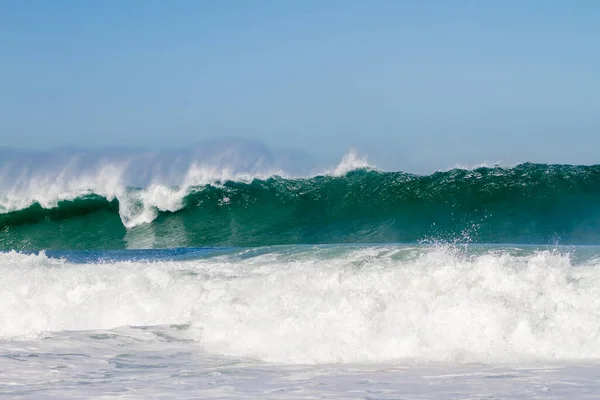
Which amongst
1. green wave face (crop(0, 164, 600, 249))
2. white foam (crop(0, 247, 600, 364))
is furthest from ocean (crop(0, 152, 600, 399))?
green wave face (crop(0, 164, 600, 249))

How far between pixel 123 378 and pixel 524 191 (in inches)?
594

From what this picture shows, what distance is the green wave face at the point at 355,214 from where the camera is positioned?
1652cm

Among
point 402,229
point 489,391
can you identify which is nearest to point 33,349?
point 489,391

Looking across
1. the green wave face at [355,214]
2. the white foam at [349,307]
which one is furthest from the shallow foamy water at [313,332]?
the green wave face at [355,214]

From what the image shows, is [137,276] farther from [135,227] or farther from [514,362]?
[135,227]

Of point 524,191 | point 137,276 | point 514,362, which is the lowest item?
point 514,362

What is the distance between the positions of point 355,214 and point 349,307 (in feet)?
36.9

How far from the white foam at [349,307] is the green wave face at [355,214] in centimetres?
703

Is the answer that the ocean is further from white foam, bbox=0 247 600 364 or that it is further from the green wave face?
the green wave face

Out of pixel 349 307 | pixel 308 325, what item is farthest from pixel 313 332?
pixel 349 307

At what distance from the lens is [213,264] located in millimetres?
10805

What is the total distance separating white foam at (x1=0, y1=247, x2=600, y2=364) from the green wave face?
23.1 ft

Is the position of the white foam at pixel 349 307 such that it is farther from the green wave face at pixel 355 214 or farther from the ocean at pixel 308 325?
the green wave face at pixel 355 214

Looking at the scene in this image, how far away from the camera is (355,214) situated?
17.7 metres
